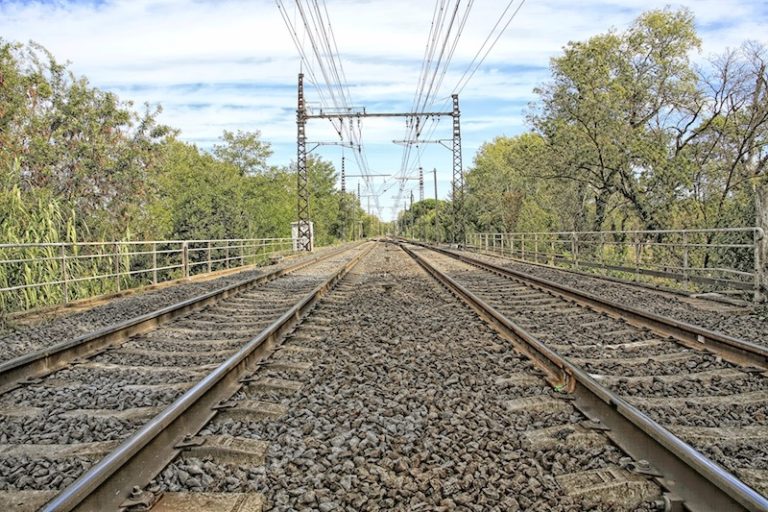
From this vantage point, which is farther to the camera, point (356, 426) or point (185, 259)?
point (185, 259)

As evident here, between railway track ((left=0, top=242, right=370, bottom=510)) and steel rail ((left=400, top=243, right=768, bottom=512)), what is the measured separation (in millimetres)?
2639

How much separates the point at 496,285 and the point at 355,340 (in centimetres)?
692

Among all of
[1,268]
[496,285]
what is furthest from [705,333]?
[1,268]

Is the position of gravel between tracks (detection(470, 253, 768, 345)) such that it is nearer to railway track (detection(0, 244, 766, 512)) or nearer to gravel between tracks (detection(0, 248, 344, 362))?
railway track (detection(0, 244, 766, 512))

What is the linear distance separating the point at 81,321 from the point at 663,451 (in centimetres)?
807

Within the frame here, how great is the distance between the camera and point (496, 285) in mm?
12938

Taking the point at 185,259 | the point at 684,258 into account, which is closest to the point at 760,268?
the point at 684,258

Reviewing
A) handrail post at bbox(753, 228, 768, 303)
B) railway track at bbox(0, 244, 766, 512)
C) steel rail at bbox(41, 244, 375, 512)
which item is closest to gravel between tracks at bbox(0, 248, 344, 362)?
railway track at bbox(0, 244, 766, 512)

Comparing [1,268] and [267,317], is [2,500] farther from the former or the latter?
[1,268]

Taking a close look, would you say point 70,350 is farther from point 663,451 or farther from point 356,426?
point 663,451

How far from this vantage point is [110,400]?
4.42 meters

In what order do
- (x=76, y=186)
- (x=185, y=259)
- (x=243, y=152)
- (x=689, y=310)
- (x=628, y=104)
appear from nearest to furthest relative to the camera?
1. (x=689, y=310)
2. (x=185, y=259)
3. (x=76, y=186)
4. (x=628, y=104)
5. (x=243, y=152)

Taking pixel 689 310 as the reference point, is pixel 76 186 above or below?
above

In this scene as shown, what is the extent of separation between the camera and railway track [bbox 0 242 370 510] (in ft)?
9.55
